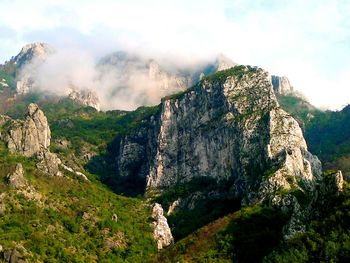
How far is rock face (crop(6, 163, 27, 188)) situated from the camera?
617 feet

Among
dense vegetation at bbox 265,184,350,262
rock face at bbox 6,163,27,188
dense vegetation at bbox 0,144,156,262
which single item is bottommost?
dense vegetation at bbox 265,184,350,262

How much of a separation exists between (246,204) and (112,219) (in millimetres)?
38292

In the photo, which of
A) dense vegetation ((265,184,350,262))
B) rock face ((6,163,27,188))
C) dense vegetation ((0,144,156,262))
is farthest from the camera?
rock face ((6,163,27,188))

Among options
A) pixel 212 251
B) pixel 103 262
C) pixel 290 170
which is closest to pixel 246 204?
pixel 290 170

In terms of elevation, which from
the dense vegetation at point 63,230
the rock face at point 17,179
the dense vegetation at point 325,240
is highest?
the rock face at point 17,179

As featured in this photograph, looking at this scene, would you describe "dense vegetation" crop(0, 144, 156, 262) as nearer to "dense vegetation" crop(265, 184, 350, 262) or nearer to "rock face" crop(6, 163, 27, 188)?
"rock face" crop(6, 163, 27, 188)

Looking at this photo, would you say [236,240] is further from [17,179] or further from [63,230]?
[17,179]

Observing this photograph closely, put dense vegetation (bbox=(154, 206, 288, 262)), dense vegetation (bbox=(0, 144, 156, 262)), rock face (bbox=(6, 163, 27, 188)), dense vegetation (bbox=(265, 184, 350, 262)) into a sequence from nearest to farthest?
dense vegetation (bbox=(265, 184, 350, 262)) < dense vegetation (bbox=(154, 206, 288, 262)) < dense vegetation (bbox=(0, 144, 156, 262)) < rock face (bbox=(6, 163, 27, 188))

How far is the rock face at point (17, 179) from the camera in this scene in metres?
188

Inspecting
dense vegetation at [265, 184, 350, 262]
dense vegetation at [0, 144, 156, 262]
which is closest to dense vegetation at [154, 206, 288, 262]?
dense vegetation at [265, 184, 350, 262]

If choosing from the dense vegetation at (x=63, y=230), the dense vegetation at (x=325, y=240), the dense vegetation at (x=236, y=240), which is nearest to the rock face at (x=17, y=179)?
the dense vegetation at (x=63, y=230)

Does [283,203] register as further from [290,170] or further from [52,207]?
[52,207]

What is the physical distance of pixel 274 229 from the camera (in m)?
164

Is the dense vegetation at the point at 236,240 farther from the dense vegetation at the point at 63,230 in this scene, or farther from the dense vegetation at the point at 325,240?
the dense vegetation at the point at 63,230
